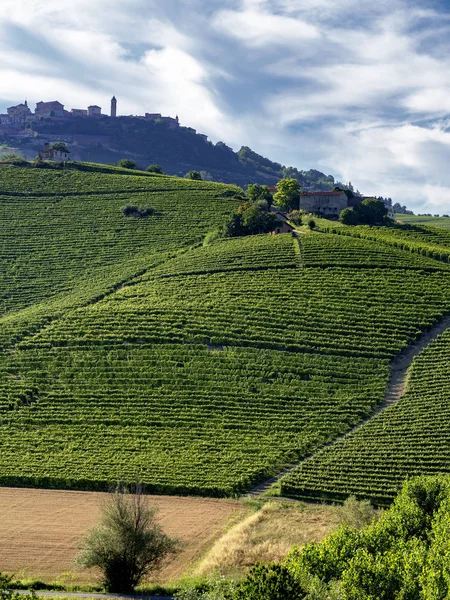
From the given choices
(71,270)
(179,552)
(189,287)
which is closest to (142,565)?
(179,552)

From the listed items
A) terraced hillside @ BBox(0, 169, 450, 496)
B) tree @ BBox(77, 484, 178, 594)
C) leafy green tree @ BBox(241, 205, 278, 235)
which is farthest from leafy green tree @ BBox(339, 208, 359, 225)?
tree @ BBox(77, 484, 178, 594)

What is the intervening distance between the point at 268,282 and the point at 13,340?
65.3 feet

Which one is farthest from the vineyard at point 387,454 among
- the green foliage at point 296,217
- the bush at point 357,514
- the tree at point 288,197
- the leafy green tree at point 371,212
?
the tree at point 288,197

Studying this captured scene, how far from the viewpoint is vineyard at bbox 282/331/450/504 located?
3075 cm

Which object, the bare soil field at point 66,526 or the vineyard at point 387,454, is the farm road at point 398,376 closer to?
the vineyard at point 387,454

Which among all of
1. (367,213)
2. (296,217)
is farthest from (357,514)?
(367,213)

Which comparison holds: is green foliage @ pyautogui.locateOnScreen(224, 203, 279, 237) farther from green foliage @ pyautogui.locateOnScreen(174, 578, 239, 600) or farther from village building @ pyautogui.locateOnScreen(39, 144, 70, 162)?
village building @ pyautogui.locateOnScreen(39, 144, 70, 162)

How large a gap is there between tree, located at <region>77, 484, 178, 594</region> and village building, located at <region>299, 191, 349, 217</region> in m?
67.4

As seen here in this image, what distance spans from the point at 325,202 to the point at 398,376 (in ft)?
166

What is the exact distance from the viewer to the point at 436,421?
35188 mm

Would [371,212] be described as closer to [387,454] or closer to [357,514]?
[387,454]

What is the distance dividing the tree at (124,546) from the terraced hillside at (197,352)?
267 inches

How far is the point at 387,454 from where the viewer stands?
32.9 m

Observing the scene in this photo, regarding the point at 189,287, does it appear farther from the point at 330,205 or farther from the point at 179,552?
the point at 330,205
